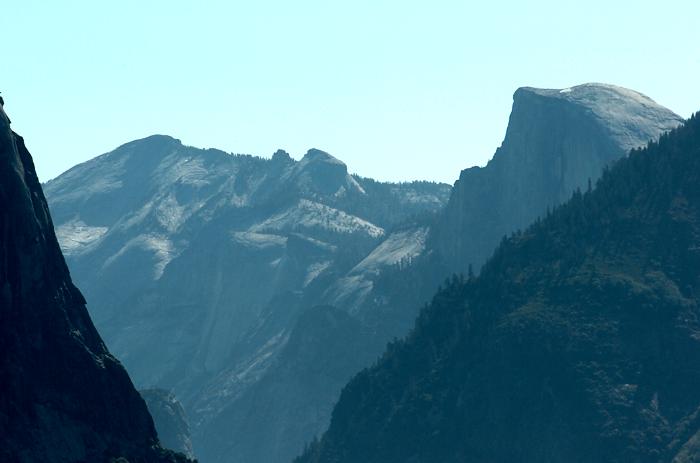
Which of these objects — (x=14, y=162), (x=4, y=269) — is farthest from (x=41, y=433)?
(x=14, y=162)

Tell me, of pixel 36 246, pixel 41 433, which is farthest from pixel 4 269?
pixel 41 433

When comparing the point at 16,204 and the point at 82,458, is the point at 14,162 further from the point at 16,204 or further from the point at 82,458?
the point at 82,458

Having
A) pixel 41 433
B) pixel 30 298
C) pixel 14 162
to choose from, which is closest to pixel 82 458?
pixel 41 433

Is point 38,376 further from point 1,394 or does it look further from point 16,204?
point 16,204

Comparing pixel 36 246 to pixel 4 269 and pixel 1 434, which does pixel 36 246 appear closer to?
pixel 4 269

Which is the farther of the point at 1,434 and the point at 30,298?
the point at 30,298

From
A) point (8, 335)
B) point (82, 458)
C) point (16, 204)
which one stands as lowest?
point (82, 458)

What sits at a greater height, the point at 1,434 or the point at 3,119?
the point at 3,119

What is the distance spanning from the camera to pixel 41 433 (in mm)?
193250

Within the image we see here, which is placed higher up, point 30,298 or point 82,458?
point 30,298

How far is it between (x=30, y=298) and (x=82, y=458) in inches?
817

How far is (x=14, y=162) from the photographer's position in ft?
652

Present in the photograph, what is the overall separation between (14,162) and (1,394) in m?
29.0

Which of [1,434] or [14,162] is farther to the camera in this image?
[14,162]
